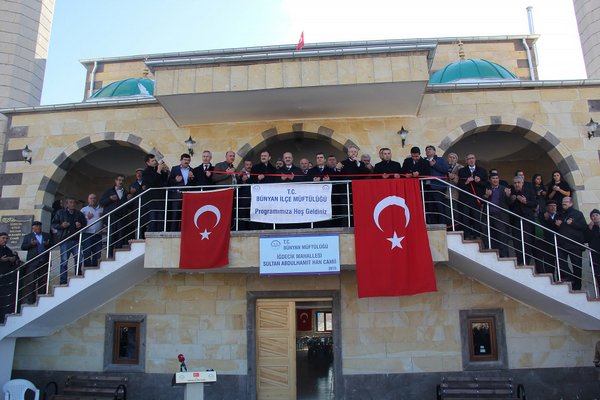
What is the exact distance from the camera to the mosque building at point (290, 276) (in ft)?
30.0

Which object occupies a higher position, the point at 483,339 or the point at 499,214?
the point at 499,214

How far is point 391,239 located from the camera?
8.17 m

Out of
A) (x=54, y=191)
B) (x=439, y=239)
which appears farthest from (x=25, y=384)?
(x=439, y=239)

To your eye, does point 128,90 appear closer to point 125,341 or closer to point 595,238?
point 125,341

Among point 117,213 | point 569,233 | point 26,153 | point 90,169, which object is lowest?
point 569,233

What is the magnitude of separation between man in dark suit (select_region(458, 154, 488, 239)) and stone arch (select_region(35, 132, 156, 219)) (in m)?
6.89

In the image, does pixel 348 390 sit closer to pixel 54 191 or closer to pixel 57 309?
pixel 57 309

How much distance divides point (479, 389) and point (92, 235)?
7.91 metres

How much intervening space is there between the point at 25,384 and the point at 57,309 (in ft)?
4.57

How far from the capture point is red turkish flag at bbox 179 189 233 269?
8.30 meters

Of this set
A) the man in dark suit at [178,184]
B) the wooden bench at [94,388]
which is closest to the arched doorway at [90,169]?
the man in dark suit at [178,184]

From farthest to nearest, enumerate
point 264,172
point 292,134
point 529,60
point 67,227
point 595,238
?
point 529,60 < point 292,134 < point 67,227 < point 264,172 < point 595,238

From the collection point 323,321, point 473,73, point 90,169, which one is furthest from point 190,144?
point 323,321

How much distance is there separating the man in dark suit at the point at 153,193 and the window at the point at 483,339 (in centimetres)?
631
